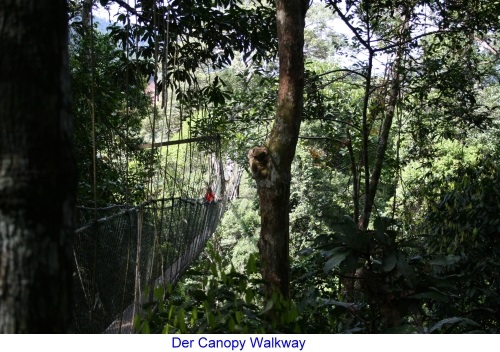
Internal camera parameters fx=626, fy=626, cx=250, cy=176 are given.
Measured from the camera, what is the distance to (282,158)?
78.0 inches

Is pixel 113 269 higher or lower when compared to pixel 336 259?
lower

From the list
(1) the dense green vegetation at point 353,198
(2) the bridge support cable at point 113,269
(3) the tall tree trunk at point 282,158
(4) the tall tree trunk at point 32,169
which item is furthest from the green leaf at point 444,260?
(4) the tall tree trunk at point 32,169

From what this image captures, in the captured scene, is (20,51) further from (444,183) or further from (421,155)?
(421,155)

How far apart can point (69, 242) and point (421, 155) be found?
4.53 metres

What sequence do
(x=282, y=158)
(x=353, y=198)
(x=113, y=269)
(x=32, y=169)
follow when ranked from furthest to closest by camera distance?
(x=353, y=198), (x=113, y=269), (x=282, y=158), (x=32, y=169)

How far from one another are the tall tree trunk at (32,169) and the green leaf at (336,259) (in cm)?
90

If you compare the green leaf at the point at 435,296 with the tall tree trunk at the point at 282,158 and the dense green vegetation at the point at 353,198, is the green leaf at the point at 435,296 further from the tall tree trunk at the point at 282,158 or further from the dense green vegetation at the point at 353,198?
the tall tree trunk at the point at 282,158

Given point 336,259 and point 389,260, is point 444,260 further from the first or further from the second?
point 336,259

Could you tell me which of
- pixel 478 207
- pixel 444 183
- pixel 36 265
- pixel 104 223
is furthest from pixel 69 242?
pixel 444 183

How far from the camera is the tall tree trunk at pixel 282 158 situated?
1866 millimetres

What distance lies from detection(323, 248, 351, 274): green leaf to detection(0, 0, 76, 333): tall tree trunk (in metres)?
0.90

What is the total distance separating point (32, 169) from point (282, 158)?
1358 mm

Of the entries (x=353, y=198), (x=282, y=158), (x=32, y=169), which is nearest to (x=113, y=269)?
(x=282, y=158)

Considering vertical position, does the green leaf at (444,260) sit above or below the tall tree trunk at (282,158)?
below
